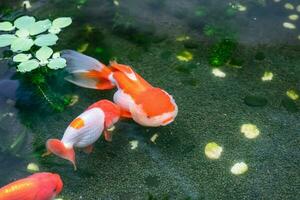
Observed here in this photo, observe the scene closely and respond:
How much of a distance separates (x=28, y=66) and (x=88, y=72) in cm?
34

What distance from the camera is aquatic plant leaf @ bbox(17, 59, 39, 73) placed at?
2.55m

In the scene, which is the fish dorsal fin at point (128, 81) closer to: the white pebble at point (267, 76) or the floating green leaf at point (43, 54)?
the floating green leaf at point (43, 54)

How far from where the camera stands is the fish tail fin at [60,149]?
2160mm

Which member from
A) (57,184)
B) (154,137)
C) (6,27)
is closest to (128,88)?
(154,137)

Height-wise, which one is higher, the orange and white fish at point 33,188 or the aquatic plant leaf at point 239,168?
the orange and white fish at point 33,188

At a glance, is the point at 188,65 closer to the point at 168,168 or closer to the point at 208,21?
the point at 208,21

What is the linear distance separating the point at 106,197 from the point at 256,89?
3.83 feet

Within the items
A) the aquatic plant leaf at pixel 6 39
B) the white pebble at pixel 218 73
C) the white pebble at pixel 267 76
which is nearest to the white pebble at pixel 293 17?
the white pebble at pixel 267 76

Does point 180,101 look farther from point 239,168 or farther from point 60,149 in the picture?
point 60,149

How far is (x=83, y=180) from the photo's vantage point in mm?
2246

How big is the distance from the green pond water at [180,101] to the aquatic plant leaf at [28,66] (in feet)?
0.48

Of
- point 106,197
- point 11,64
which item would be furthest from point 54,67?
point 106,197

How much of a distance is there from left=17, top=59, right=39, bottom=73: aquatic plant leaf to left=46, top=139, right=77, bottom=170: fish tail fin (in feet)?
1.89

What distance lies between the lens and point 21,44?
262cm
